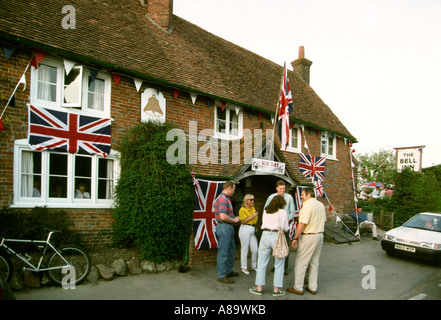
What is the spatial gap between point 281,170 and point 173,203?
3.64 metres

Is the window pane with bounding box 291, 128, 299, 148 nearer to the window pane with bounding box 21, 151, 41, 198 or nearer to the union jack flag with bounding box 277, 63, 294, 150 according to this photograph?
the union jack flag with bounding box 277, 63, 294, 150

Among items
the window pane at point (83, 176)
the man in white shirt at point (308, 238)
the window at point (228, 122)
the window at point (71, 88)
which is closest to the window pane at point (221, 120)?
the window at point (228, 122)

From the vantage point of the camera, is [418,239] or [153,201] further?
[418,239]

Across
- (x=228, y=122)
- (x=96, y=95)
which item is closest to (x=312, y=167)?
(x=228, y=122)

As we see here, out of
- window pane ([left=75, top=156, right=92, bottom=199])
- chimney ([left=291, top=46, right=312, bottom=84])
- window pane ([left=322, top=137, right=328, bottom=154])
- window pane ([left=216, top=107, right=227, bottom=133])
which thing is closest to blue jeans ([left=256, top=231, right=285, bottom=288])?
window pane ([left=75, top=156, right=92, bottom=199])

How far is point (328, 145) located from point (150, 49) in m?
10.5

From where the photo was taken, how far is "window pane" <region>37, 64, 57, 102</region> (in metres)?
7.50

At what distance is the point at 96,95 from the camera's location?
8.40m

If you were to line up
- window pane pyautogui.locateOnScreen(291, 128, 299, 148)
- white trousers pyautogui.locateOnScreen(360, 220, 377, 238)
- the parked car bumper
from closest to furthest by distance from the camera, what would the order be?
the parked car bumper < white trousers pyautogui.locateOnScreen(360, 220, 377, 238) < window pane pyautogui.locateOnScreen(291, 128, 299, 148)

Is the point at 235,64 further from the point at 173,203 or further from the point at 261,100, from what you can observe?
the point at 173,203

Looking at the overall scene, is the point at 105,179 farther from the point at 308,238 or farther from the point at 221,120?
the point at 308,238

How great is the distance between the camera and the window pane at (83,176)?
311 inches

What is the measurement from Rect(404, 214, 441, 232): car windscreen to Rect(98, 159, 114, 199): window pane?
10019mm
